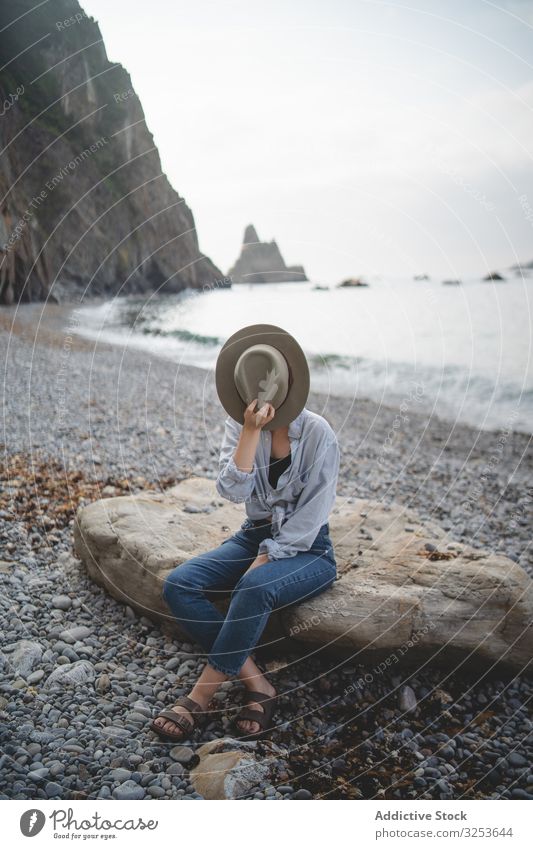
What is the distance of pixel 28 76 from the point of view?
6410mm

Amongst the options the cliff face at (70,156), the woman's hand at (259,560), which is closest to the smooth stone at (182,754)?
the woman's hand at (259,560)

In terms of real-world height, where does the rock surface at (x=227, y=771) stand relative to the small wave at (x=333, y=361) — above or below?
below

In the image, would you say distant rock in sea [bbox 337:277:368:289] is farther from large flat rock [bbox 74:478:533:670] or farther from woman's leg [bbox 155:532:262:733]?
woman's leg [bbox 155:532:262:733]

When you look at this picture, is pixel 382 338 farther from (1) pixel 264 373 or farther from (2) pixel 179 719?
(2) pixel 179 719

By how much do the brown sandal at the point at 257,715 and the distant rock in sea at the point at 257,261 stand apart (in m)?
3.34

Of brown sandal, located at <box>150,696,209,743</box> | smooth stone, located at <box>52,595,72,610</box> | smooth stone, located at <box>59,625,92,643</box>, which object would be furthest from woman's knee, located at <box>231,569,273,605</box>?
smooth stone, located at <box>52,595,72,610</box>

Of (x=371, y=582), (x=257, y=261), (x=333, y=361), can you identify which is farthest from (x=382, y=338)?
(x=371, y=582)

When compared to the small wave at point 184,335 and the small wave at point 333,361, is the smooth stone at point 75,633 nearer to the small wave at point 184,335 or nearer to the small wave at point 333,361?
the small wave at point 333,361

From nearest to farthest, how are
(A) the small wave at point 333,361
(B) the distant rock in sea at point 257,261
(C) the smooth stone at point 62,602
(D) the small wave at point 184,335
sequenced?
(C) the smooth stone at point 62,602
(B) the distant rock in sea at point 257,261
(A) the small wave at point 333,361
(D) the small wave at point 184,335

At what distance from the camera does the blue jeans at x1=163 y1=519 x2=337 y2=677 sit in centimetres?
288

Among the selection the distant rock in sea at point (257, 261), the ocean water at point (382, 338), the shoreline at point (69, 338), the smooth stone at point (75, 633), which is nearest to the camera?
the smooth stone at point (75, 633)

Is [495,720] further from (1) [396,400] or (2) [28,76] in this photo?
(1) [396,400]

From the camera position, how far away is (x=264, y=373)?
3098 millimetres

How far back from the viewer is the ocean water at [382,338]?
13.8 meters
